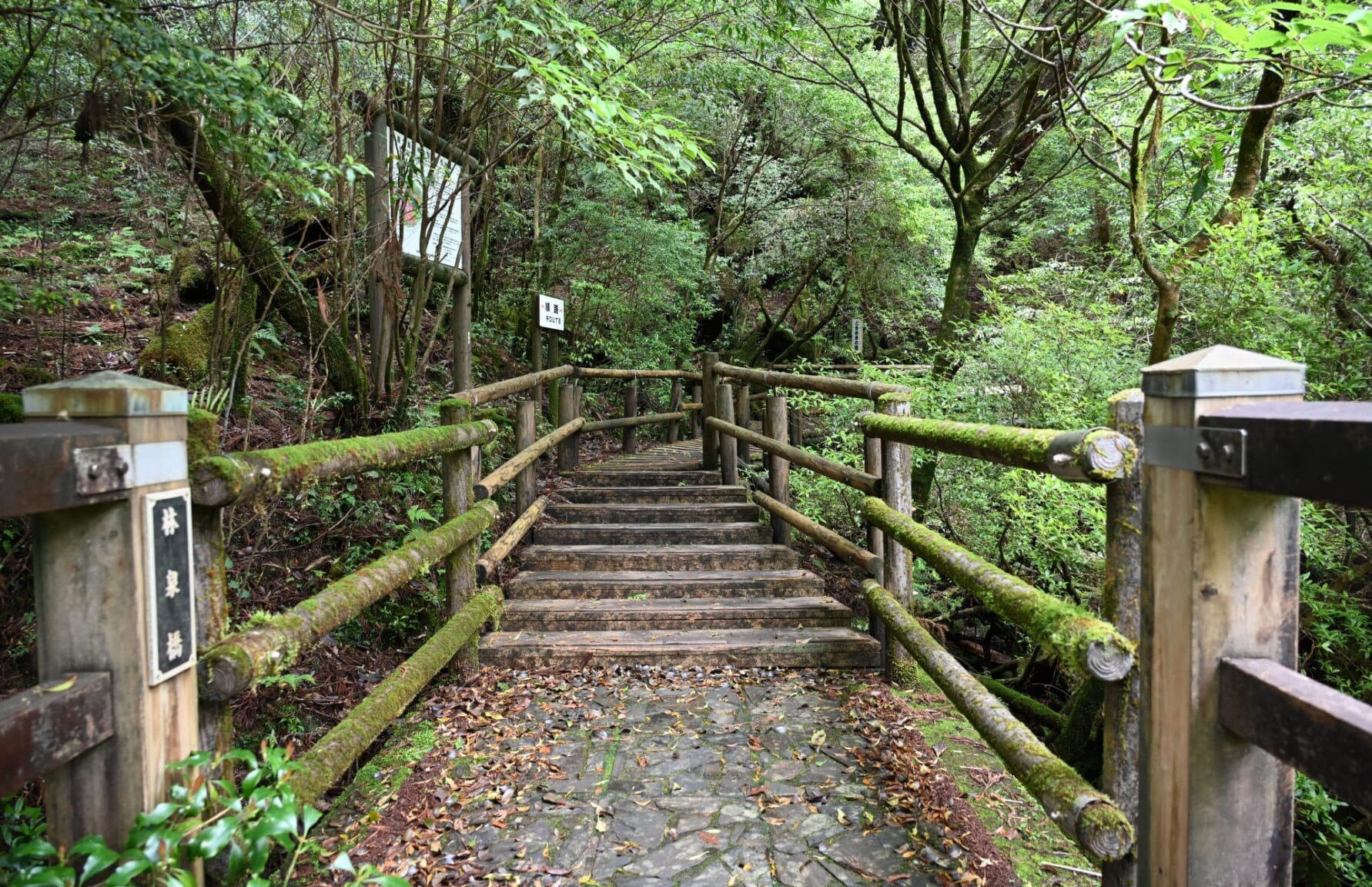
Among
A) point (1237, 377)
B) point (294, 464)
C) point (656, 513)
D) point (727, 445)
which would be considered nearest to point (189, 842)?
point (294, 464)

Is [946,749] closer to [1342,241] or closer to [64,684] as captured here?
[64,684]

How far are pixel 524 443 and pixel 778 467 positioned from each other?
5.54ft

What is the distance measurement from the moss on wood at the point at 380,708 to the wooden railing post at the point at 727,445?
3.02m

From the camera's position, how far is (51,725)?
3.77ft

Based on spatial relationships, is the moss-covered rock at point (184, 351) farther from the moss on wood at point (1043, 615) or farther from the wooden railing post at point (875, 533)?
the moss on wood at point (1043, 615)

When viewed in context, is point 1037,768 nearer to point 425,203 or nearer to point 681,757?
point 681,757

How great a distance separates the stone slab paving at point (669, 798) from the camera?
2.21 metres

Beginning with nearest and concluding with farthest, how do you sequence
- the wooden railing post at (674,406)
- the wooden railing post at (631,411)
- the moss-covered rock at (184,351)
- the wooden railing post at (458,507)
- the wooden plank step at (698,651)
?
the wooden railing post at (458,507) < the wooden plank step at (698,651) < the moss-covered rock at (184,351) < the wooden railing post at (631,411) < the wooden railing post at (674,406)

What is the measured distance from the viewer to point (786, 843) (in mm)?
2336

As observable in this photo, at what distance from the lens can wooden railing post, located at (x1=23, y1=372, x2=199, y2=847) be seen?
4.13 ft

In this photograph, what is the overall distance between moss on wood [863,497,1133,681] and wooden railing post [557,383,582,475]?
4.02 meters

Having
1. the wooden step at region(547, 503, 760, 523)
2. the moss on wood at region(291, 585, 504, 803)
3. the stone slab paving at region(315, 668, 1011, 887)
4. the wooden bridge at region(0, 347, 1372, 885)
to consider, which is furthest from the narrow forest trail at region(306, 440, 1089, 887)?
the wooden step at region(547, 503, 760, 523)

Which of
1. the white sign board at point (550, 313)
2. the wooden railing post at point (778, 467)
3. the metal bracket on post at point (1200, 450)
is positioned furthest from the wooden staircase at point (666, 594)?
the metal bracket on post at point (1200, 450)

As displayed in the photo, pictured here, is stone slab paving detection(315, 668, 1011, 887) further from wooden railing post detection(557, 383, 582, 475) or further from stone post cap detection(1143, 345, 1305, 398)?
wooden railing post detection(557, 383, 582, 475)
